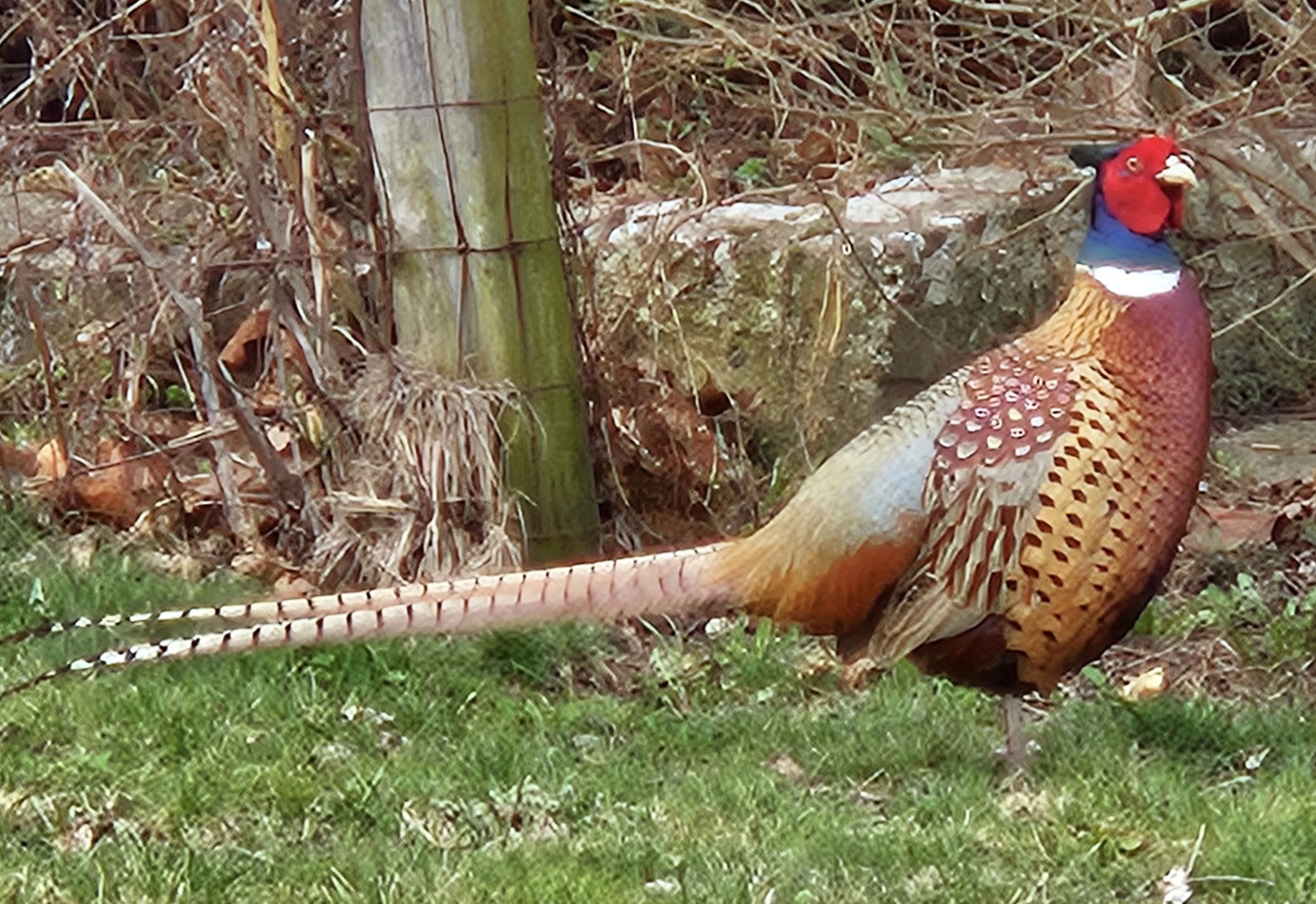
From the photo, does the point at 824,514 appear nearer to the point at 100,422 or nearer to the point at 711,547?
the point at 711,547

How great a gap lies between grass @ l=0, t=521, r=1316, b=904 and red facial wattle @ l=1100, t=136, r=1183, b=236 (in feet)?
3.13

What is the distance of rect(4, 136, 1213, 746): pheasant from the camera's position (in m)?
3.47

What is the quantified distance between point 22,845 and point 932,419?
1658 millimetres

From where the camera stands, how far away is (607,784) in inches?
145

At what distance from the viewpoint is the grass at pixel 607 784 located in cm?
318

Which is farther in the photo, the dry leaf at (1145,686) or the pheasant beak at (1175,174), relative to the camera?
the dry leaf at (1145,686)

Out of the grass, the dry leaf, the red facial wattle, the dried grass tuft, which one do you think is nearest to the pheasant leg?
the grass

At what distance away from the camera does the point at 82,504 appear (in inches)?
210

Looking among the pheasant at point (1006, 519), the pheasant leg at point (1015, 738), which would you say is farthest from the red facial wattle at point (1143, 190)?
the pheasant leg at point (1015, 738)

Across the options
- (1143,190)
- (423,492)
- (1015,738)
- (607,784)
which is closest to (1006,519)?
(1015,738)

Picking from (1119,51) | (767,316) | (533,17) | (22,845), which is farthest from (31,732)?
(1119,51)

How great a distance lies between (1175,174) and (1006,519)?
645 millimetres

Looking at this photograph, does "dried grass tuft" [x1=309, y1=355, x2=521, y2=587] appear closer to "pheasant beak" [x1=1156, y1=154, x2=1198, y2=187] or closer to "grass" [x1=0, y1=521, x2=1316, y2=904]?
"grass" [x1=0, y1=521, x2=1316, y2=904]

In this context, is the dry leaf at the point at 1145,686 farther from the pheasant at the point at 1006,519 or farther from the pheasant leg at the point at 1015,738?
the pheasant at the point at 1006,519
